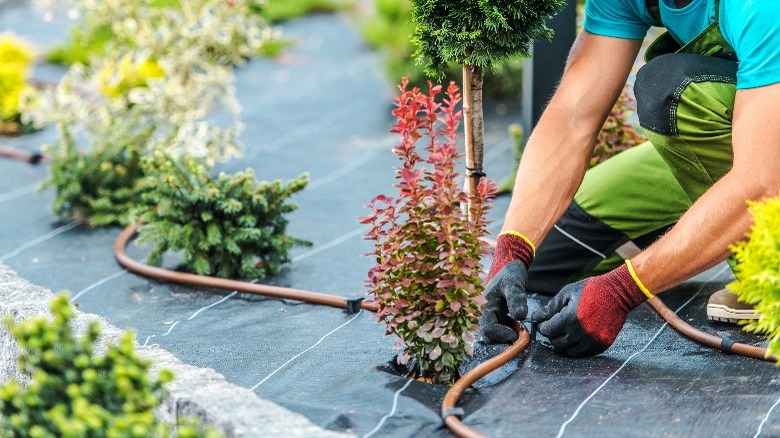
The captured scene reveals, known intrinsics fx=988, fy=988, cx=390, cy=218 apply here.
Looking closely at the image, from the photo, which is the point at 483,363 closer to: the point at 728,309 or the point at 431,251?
the point at 431,251

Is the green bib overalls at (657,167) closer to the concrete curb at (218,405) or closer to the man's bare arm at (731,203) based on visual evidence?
the man's bare arm at (731,203)

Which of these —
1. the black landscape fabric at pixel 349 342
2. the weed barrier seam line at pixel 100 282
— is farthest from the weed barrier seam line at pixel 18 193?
the weed barrier seam line at pixel 100 282

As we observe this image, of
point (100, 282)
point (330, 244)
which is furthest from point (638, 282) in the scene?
point (100, 282)

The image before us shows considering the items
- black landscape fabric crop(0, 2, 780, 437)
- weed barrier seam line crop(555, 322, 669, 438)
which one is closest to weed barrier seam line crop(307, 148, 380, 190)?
black landscape fabric crop(0, 2, 780, 437)

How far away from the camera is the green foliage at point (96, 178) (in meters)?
4.20

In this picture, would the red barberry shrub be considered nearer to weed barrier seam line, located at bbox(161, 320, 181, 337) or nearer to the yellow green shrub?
weed barrier seam line, located at bbox(161, 320, 181, 337)

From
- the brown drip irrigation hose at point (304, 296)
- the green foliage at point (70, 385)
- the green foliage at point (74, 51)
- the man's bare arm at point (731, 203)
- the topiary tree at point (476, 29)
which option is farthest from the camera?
the green foliage at point (74, 51)

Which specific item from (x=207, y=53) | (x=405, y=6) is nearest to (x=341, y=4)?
(x=405, y=6)

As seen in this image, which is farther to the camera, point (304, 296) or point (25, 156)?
point (25, 156)

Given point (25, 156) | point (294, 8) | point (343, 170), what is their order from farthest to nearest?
point (294, 8)
point (25, 156)
point (343, 170)

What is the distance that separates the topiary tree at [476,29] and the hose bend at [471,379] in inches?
16.8

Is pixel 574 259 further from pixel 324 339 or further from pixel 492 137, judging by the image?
pixel 492 137

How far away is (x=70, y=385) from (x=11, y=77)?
408 centimetres

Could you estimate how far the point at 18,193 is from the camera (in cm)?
459
